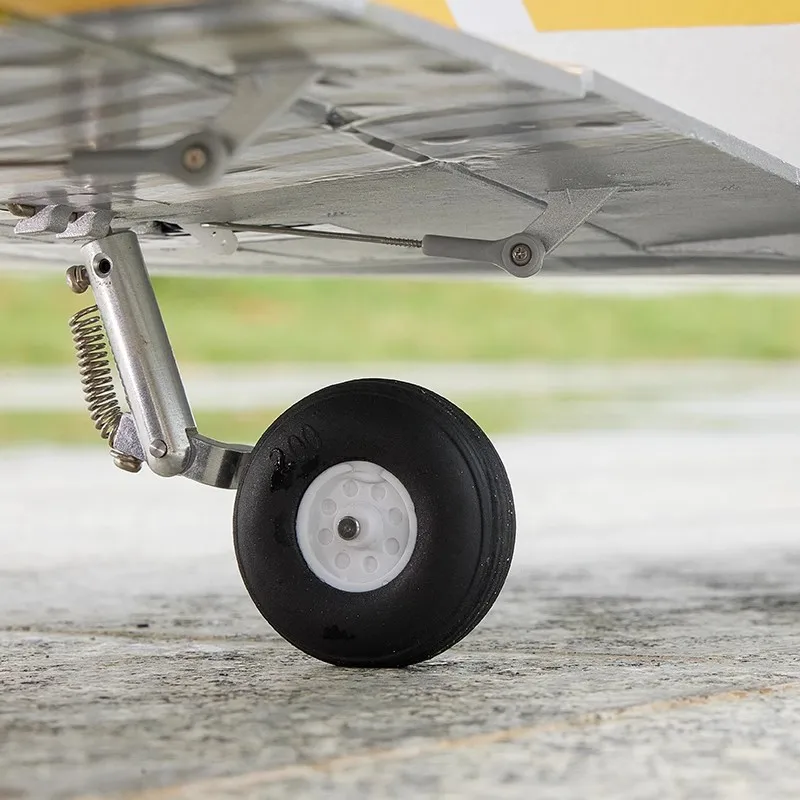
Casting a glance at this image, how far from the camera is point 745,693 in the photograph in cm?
210

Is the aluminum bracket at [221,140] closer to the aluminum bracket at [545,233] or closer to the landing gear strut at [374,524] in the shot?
the landing gear strut at [374,524]

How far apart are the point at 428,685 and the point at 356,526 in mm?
274

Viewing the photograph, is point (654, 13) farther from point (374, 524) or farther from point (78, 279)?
point (78, 279)

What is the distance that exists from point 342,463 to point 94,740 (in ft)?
2.15

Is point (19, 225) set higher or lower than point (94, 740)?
higher

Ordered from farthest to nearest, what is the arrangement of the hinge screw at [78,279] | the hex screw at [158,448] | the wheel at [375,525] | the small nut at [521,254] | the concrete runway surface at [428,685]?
the hinge screw at [78,279] < the hex screw at [158,448] < the small nut at [521,254] < the wheel at [375,525] < the concrete runway surface at [428,685]

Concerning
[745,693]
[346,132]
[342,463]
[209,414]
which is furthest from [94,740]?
[209,414]

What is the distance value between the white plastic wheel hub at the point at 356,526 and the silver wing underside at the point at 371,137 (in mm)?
463

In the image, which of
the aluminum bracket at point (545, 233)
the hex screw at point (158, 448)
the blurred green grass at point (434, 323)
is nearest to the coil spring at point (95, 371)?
the hex screw at point (158, 448)

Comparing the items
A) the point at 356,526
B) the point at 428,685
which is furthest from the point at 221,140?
the point at 428,685

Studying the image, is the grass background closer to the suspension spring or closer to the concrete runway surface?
the concrete runway surface

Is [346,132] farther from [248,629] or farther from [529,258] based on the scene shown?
[248,629]

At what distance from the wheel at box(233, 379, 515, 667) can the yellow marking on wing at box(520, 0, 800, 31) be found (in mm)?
778

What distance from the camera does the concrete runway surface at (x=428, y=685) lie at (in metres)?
1.60
